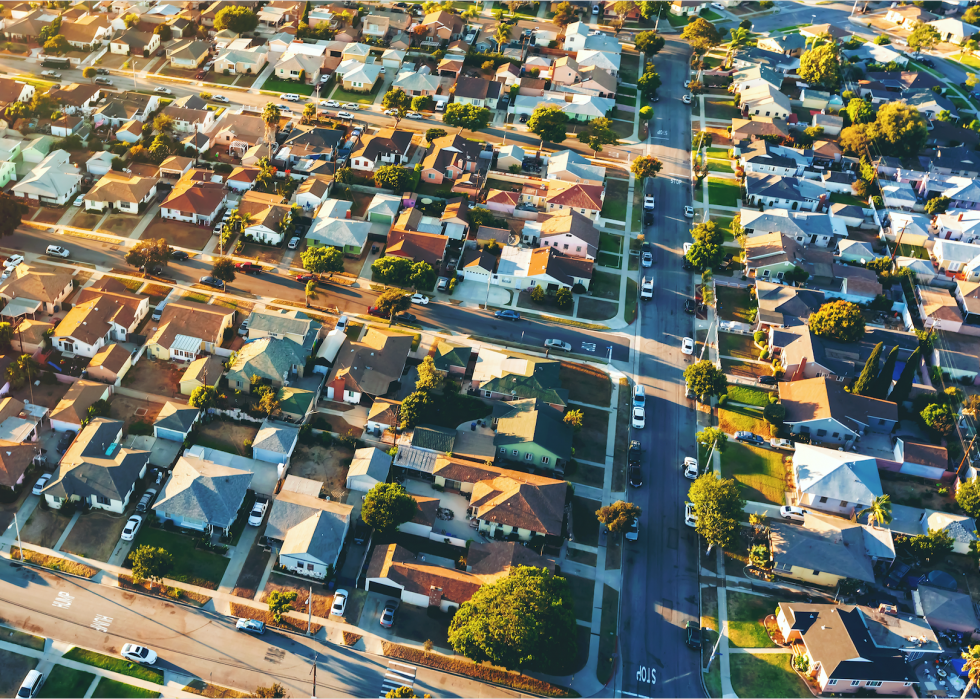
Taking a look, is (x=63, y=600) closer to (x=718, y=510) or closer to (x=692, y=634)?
(x=692, y=634)

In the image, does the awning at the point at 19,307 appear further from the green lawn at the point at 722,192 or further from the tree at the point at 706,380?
the green lawn at the point at 722,192

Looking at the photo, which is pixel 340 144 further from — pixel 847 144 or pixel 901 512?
pixel 901 512

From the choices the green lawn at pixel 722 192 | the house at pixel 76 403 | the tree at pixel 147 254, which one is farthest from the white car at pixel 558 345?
the house at pixel 76 403

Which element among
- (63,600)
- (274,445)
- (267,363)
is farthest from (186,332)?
(63,600)

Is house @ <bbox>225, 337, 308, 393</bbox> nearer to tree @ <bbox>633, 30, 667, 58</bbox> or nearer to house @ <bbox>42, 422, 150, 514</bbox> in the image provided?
house @ <bbox>42, 422, 150, 514</bbox>

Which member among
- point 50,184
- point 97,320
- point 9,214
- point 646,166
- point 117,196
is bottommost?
point 97,320

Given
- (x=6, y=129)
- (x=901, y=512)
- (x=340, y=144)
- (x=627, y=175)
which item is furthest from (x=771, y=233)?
(x=6, y=129)
